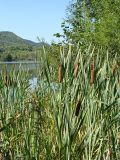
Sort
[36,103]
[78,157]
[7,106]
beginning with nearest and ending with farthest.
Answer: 1. [78,157]
2. [36,103]
3. [7,106]

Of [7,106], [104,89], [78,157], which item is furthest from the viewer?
[7,106]

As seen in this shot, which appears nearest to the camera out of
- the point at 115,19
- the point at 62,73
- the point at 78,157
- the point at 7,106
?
the point at 62,73

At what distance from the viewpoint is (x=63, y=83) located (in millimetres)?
3234

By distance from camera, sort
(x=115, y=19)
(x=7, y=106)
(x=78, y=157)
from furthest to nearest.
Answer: (x=115, y=19)
(x=7, y=106)
(x=78, y=157)

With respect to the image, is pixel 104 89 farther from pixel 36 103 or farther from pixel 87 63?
pixel 36 103

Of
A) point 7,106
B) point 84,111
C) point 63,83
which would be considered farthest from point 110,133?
point 7,106

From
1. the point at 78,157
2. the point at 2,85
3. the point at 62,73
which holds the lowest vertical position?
the point at 78,157

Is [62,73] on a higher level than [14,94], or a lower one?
higher

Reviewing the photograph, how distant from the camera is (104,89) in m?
3.62

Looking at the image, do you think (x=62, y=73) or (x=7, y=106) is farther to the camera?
(x=7, y=106)

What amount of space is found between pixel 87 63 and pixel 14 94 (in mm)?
1795

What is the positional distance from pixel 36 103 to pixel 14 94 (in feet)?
2.29

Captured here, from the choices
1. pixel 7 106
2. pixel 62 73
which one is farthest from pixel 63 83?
pixel 7 106

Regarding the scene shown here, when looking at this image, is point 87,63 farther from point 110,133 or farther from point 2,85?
point 2,85
